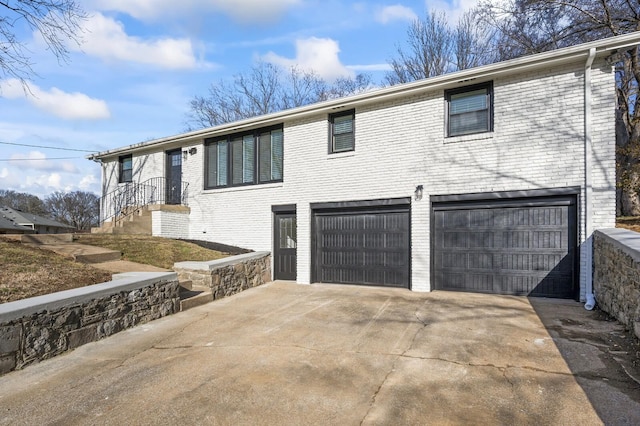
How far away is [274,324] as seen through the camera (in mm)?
5336

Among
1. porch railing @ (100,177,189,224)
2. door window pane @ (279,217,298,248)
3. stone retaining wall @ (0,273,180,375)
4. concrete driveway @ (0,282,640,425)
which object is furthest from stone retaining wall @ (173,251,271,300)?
porch railing @ (100,177,189,224)

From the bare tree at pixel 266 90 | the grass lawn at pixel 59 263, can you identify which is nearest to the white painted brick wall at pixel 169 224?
the grass lawn at pixel 59 263

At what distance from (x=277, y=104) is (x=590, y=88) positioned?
848 inches

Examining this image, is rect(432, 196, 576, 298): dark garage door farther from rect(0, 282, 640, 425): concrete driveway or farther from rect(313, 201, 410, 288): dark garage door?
rect(0, 282, 640, 425): concrete driveway

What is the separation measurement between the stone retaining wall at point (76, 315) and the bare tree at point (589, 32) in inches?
489

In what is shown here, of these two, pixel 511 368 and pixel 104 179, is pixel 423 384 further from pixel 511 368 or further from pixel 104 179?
pixel 104 179

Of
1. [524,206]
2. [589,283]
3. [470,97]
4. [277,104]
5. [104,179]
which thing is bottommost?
[589,283]

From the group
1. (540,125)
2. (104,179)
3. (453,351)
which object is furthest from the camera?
(104,179)

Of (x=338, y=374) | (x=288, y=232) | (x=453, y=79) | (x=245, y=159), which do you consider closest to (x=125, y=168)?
(x=245, y=159)

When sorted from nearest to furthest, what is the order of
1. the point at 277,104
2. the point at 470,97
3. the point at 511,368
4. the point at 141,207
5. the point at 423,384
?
the point at 423,384, the point at 511,368, the point at 470,97, the point at 141,207, the point at 277,104

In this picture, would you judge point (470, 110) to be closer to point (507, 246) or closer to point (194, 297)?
point (507, 246)

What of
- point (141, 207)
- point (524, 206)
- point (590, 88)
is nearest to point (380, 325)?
point (524, 206)

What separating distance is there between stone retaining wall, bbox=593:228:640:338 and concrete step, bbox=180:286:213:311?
6.54 metres

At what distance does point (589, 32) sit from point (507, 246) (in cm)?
1051
